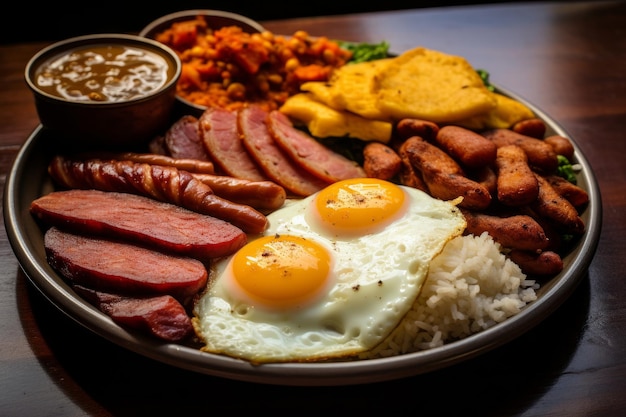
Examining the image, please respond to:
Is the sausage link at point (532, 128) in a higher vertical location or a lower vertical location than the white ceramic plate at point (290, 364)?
higher

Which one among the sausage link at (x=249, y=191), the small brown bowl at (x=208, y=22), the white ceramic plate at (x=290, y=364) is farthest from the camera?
the small brown bowl at (x=208, y=22)

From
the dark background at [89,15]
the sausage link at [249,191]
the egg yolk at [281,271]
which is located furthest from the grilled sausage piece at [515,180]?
the dark background at [89,15]

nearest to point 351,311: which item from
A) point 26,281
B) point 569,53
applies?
point 26,281

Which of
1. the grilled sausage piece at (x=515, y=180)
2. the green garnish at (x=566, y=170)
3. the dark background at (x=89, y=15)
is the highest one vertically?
the grilled sausage piece at (x=515, y=180)

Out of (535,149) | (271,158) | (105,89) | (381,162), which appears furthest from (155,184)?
(535,149)

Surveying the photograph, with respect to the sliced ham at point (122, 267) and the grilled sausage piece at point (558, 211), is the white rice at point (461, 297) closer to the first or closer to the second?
the grilled sausage piece at point (558, 211)

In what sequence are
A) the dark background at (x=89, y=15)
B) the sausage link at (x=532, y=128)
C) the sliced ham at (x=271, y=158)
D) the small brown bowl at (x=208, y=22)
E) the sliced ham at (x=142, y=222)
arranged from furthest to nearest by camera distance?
the dark background at (x=89, y=15)
the small brown bowl at (x=208, y=22)
the sausage link at (x=532, y=128)
the sliced ham at (x=271, y=158)
the sliced ham at (x=142, y=222)

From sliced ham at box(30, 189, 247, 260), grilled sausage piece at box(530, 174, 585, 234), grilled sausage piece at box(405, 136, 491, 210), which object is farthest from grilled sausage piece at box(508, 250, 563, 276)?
sliced ham at box(30, 189, 247, 260)
